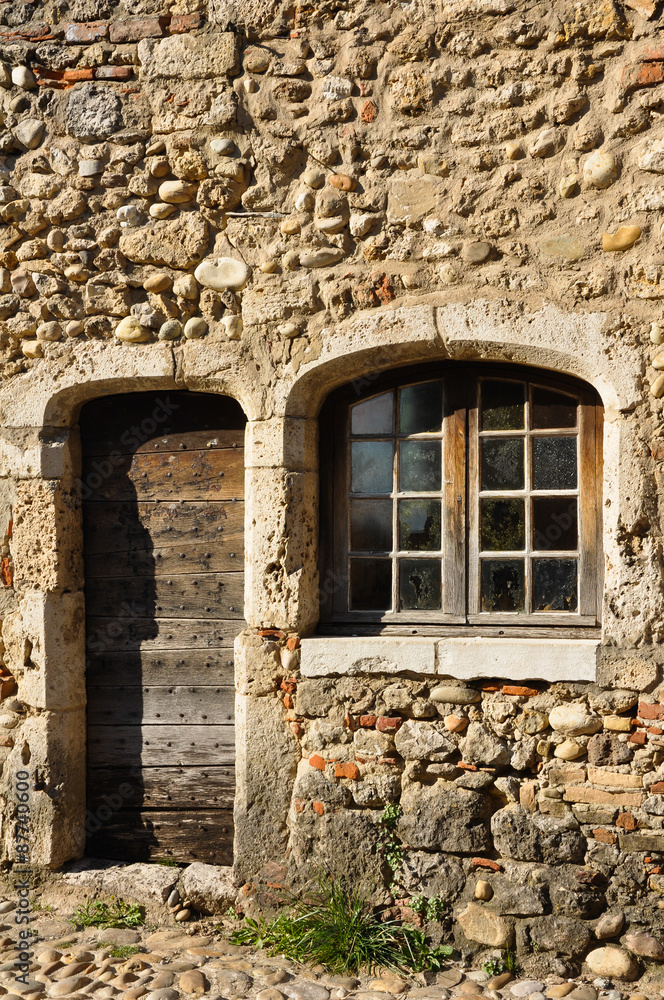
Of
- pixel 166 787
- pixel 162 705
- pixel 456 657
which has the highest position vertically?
pixel 456 657

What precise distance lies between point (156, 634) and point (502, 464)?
5.81ft

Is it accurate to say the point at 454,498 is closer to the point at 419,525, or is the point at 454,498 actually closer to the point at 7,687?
the point at 419,525

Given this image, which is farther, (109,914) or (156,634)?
(156,634)

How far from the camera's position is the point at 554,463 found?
3303mm

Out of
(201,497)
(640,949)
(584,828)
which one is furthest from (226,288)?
(640,949)

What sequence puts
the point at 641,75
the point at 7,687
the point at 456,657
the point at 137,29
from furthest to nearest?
the point at 7,687
the point at 137,29
the point at 456,657
the point at 641,75

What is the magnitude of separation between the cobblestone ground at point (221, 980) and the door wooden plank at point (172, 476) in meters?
1.89

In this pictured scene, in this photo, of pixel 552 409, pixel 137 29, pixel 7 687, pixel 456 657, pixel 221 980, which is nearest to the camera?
pixel 221 980

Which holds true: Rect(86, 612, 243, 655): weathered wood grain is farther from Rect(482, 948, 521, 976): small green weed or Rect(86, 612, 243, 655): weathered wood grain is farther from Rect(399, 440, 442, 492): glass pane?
Rect(482, 948, 521, 976): small green weed

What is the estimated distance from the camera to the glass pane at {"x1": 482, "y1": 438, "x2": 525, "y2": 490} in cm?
334

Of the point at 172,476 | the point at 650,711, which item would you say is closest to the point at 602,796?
the point at 650,711

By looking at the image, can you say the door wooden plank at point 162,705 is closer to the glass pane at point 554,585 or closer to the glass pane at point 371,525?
the glass pane at point 371,525

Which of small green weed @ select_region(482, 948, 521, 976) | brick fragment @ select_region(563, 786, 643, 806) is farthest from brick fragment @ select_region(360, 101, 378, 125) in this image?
small green weed @ select_region(482, 948, 521, 976)

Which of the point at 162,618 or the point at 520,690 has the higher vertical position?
the point at 162,618
